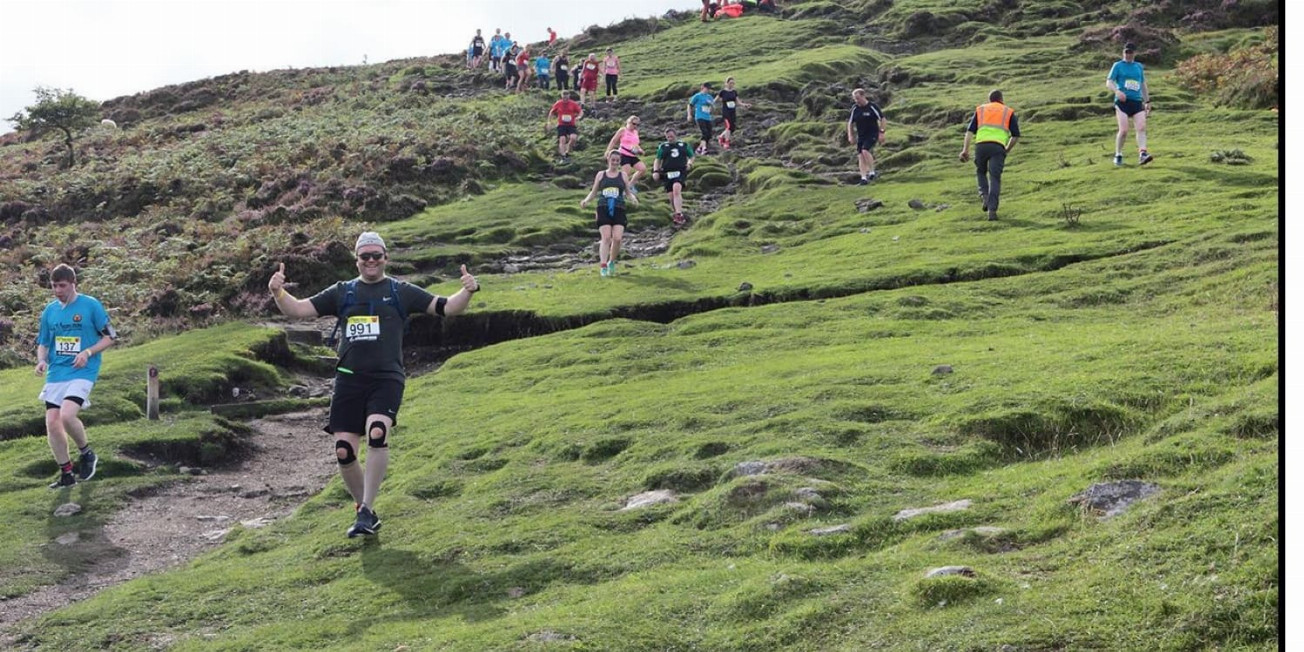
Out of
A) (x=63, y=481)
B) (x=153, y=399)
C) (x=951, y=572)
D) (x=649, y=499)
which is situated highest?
(x=951, y=572)

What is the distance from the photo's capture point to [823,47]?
7681cm

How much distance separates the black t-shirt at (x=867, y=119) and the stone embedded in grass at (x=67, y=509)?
88.1 ft

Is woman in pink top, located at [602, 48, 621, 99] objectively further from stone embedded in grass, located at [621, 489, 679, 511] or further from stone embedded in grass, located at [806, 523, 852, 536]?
stone embedded in grass, located at [806, 523, 852, 536]

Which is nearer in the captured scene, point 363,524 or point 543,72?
point 363,524

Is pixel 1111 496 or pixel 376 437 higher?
pixel 376 437

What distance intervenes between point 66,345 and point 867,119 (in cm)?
2635

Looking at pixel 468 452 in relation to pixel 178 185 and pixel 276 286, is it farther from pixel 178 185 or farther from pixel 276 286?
pixel 178 185

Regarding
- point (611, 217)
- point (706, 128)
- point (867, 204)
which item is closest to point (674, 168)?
point (867, 204)

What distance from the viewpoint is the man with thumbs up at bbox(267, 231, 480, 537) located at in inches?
532

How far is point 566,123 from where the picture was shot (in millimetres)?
53125

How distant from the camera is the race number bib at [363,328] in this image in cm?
1364

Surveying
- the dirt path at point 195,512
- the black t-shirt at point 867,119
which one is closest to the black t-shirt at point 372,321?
the dirt path at point 195,512

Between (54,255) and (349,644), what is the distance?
40.9 m

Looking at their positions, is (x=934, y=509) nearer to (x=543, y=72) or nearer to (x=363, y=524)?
(x=363, y=524)
